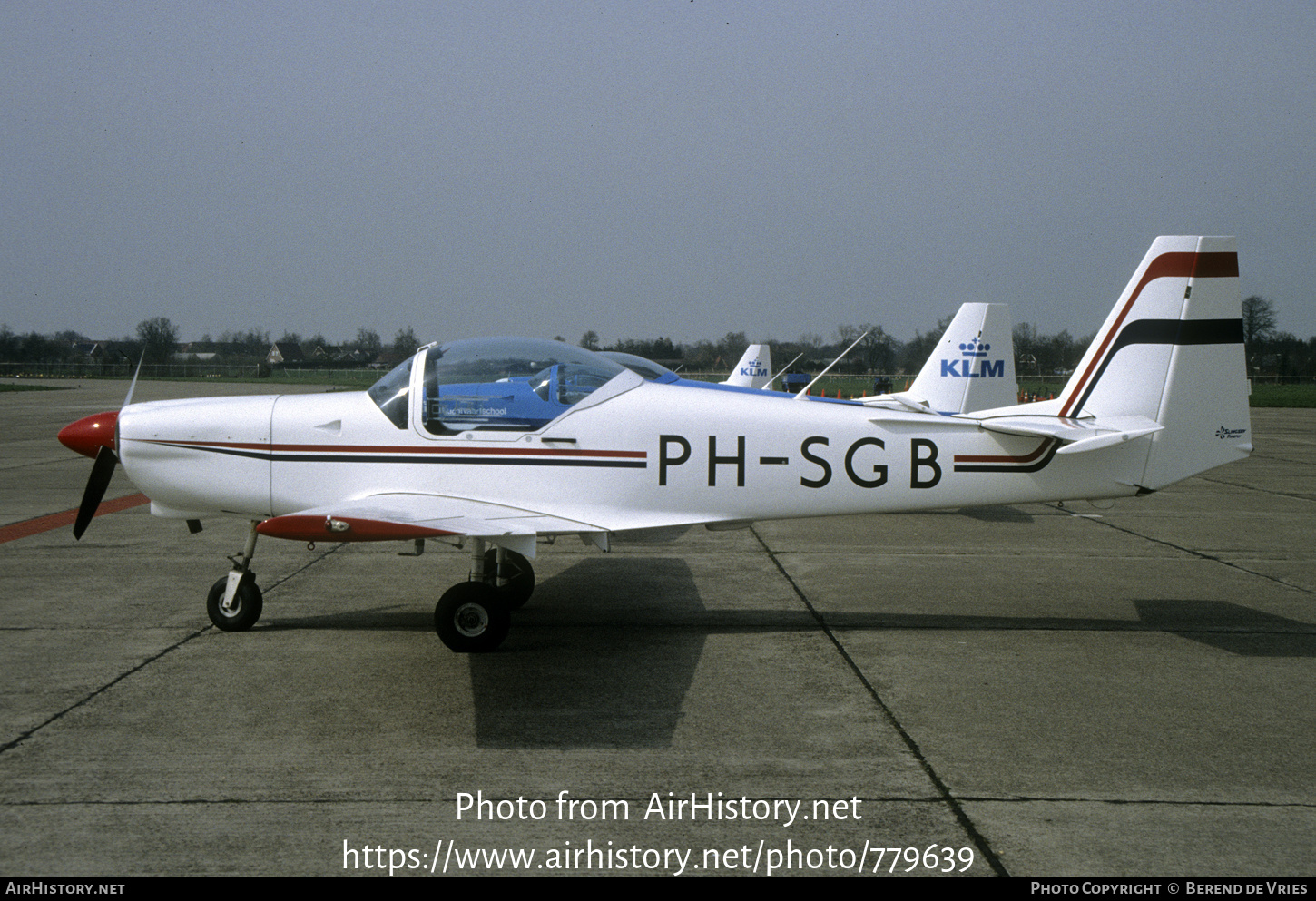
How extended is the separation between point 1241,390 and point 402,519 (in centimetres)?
553

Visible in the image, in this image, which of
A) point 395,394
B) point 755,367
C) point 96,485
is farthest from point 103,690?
point 755,367

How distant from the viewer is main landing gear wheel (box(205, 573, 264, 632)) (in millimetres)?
6820

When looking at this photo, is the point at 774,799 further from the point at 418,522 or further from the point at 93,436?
the point at 93,436

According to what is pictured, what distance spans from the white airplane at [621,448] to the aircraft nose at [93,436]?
0.01 meters

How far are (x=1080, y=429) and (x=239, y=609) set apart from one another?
18.8 ft

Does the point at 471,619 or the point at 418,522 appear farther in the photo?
the point at 471,619

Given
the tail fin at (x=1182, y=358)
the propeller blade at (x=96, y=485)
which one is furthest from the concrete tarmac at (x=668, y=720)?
the tail fin at (x=1182, y=358)

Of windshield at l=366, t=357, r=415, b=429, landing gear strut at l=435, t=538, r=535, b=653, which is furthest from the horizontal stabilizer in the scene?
windshield at l=366, t=357, r=415, b=429

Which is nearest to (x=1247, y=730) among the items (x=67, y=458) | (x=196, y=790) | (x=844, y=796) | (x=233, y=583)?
(x=844, y=796)

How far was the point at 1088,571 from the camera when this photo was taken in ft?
30.5

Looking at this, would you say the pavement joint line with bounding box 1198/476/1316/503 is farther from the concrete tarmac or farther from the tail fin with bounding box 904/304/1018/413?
the concrete tarmac

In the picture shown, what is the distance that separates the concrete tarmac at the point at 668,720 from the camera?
387cm

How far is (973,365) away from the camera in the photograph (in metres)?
14.0

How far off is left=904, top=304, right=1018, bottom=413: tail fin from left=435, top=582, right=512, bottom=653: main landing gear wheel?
8.71 meters
